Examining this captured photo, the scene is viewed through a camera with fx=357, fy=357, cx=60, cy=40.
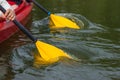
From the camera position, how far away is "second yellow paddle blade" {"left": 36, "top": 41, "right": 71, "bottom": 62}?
6.59 metres

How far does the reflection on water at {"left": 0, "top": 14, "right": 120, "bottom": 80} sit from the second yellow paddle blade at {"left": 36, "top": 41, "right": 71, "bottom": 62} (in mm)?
200

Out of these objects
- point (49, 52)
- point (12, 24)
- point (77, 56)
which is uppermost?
point (12, 24)

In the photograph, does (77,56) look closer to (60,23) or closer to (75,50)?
(75,50)

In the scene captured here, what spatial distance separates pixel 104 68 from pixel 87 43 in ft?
4.96

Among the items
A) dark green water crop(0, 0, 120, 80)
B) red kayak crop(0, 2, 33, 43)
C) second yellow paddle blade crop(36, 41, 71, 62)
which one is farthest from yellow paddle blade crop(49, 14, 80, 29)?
second yellow paddle blade crop(36, 41, 71, 62)

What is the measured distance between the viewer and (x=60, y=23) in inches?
366

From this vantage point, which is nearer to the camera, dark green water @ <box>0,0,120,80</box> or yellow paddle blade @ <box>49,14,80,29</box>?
dark green water @ <box>0,0,120,80</box>

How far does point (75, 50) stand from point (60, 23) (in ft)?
Result: 7.73

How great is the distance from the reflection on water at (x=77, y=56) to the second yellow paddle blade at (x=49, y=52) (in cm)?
20

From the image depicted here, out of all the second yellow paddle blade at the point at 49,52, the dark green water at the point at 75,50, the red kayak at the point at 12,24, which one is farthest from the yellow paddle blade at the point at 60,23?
the second yellow paddle blade at the point at 49,52

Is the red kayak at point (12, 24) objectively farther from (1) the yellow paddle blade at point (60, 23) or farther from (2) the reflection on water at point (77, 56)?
(1) the yellow paddle blade at point (60, 23)

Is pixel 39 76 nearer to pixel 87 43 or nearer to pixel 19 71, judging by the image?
pixel 19 71

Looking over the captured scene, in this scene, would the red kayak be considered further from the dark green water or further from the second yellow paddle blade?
the second yellow paddle blade

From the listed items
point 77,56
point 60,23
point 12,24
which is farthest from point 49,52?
point 60,23
